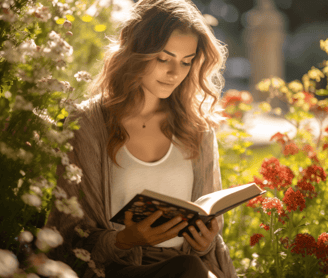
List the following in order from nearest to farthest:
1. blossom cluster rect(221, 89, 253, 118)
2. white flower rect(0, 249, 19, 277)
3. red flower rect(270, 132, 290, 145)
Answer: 1. white flower rect(0, 249, 19, 277)
2. red flower rect(270, 132, 290, 145)
3. blossom cluster rect(221, 89, 253, 118)

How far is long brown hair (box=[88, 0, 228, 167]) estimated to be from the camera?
1576 millimetres

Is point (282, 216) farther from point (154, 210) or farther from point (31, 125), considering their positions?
point (31, 125)

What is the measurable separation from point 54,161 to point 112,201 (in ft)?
2.06

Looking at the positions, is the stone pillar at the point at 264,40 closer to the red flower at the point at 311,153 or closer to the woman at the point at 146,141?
the red flower at the point at 311,153

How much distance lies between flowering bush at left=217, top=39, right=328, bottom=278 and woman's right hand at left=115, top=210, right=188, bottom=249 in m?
0.60

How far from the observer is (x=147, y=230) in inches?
48.8

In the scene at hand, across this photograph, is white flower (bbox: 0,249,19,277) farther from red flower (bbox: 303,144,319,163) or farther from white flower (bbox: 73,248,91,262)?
red flower (bbox: 303,144,319,163)

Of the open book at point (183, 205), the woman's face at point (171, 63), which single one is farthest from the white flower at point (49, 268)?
the woman's face at point (171, 63)

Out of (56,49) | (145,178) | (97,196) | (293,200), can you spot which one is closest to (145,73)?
(145,178)

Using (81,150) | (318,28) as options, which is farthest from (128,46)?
(318,28)

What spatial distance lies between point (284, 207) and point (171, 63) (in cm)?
112

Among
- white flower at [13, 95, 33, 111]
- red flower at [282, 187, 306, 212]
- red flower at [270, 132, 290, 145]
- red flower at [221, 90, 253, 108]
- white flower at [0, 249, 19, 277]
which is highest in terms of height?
white flower at [13, 95, 33, 111]

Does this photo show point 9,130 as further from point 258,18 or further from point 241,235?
point 258,18

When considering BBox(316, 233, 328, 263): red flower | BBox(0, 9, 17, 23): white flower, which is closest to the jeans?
BBox(316, 233, 328, 263): red flower
